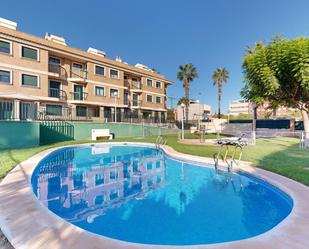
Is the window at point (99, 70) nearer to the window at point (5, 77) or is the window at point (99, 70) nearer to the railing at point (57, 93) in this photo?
the railing at point (57, 93)

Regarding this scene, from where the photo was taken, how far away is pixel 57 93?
23.4 metres

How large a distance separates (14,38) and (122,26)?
49.2 feet

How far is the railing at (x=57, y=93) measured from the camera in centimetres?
2273

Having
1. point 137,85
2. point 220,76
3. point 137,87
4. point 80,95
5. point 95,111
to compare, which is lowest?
point 95,111

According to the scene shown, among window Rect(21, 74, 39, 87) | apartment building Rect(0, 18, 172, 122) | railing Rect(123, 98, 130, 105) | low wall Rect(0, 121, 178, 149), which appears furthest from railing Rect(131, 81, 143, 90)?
window Rect(21, 74, 39, 87)

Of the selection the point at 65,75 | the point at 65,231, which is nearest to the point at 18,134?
the point at 65,75

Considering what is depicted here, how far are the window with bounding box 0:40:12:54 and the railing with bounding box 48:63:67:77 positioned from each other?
160 inches

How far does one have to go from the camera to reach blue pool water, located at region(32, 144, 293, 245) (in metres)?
4.20

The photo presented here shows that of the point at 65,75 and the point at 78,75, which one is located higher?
the point at 78,75

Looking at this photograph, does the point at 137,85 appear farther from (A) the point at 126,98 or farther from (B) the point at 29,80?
(B) the point at 29,80

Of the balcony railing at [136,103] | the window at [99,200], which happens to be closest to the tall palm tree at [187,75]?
the balcony railing at [136,103]

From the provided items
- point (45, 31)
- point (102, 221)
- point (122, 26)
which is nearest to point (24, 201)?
point (102, 221)

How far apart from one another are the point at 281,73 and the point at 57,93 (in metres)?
22.4

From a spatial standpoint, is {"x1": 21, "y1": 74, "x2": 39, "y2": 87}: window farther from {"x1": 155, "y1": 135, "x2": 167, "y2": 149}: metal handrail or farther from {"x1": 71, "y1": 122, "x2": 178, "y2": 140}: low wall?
{"x1": 155, "y1": 135, "x2": 167, "y2": 149}: metal handrail
